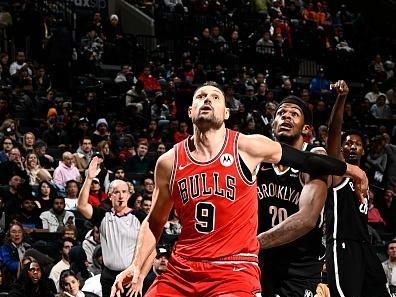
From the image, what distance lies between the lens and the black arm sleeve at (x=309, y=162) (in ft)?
19.4

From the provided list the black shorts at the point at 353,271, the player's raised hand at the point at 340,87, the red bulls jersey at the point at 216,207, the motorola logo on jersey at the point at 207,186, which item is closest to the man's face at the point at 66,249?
the black shorts at the point at 353,271

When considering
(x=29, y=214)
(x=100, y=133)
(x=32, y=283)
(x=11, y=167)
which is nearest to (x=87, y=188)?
(x=32, y=283)

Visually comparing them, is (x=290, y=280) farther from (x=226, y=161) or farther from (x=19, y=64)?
(x=19, y=64)

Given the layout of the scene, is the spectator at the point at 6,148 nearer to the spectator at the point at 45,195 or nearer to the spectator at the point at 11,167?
the spectator at the point at 11,167

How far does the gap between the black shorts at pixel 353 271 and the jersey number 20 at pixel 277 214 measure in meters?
1.19

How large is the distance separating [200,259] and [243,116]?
1249 centimetres

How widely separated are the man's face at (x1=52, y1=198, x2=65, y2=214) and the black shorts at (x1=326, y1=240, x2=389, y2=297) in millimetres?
5641

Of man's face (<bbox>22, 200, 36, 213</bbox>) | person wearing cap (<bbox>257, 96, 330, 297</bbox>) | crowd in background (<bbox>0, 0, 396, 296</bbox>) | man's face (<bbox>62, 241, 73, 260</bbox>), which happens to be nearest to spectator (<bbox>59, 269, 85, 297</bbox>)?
crowd in background (<bbox>0, 0, 396, 296</bbox>)

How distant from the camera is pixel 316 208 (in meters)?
6.29

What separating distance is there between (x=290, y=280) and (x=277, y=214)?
47cm

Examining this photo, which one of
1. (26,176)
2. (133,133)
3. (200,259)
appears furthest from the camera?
(133,133)

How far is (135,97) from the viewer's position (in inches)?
705

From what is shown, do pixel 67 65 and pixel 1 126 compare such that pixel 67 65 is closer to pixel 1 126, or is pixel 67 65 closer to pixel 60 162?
pixel 1 126

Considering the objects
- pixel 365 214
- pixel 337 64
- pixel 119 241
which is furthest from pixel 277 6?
pixel 365 214
